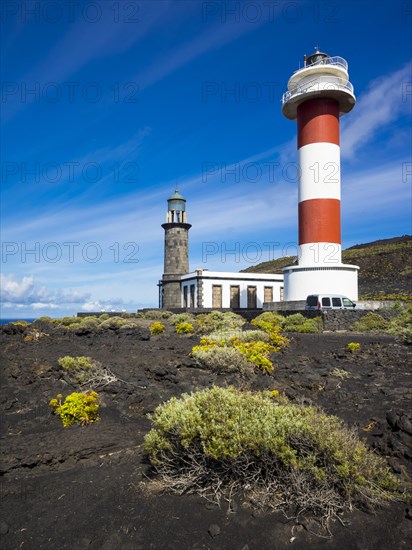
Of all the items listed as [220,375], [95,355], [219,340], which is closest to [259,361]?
[220,375]

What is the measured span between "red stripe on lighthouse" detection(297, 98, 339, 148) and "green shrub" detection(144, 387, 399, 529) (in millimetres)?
20966

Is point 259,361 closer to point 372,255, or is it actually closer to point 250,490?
point 250,490

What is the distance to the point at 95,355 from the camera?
12555 millimetres

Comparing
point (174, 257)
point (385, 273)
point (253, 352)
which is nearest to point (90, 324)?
point (253, 352)

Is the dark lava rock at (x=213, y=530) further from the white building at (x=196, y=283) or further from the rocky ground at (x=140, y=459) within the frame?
the white building at (x=196, y=283)

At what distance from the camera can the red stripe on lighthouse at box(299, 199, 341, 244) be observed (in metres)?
22.8

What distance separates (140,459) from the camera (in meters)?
5.70

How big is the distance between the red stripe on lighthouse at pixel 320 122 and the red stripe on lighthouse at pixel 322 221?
3565 mm

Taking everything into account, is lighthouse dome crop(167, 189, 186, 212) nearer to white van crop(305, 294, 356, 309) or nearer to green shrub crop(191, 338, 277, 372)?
white van crop(305, 294, 356, 309)

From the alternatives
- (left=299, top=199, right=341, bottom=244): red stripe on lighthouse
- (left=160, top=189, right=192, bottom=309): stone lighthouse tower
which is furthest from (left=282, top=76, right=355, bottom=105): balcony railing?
(left=160, top=189, right=192, bottom=309): stone lighthouse tower

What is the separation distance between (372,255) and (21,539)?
49.1 m

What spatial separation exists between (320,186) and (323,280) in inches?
204

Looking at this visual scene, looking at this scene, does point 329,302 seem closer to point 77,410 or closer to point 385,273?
point 77,410

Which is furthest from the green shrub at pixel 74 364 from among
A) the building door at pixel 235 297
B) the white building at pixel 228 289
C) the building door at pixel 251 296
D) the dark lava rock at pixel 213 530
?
the building door at pixel 251 296
